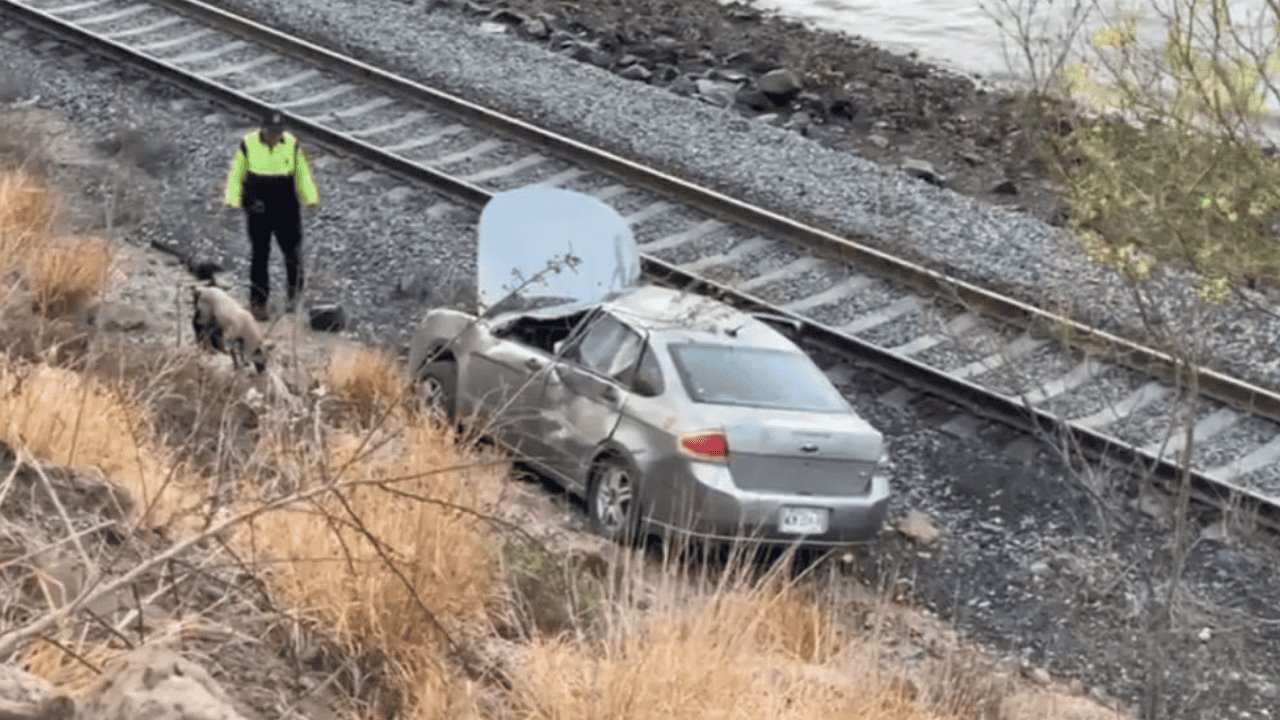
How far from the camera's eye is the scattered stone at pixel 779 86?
21016 millimetres

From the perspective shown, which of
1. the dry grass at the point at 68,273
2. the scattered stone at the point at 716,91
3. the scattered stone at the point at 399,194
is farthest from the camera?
the scattered stone at the point at 716,91

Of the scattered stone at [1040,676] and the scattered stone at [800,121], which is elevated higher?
the scattered stone at [800,121]

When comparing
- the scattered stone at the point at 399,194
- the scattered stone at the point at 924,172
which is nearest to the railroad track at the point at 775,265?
the scattered stone at the point at 399,194

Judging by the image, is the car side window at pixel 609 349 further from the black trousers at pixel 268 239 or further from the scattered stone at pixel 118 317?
the scattered stone at pixel 118 317

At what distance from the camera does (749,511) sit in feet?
33.5

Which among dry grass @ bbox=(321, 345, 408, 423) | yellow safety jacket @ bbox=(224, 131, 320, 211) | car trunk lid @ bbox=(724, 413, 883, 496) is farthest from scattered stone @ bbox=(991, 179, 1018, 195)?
car trunk lid @ bbox=(724, 413, 883, 496)

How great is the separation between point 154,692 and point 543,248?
24.9 feet

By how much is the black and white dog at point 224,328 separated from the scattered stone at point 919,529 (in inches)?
149

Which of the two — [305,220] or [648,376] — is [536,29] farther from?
[648,376]

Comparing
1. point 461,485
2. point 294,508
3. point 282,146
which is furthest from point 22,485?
point 282,146

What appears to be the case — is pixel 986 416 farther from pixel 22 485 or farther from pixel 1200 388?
pixel 22 485

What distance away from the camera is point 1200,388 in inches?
492

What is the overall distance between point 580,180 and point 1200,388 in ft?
19.5

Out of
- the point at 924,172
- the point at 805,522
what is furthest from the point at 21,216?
the point at 924,172
